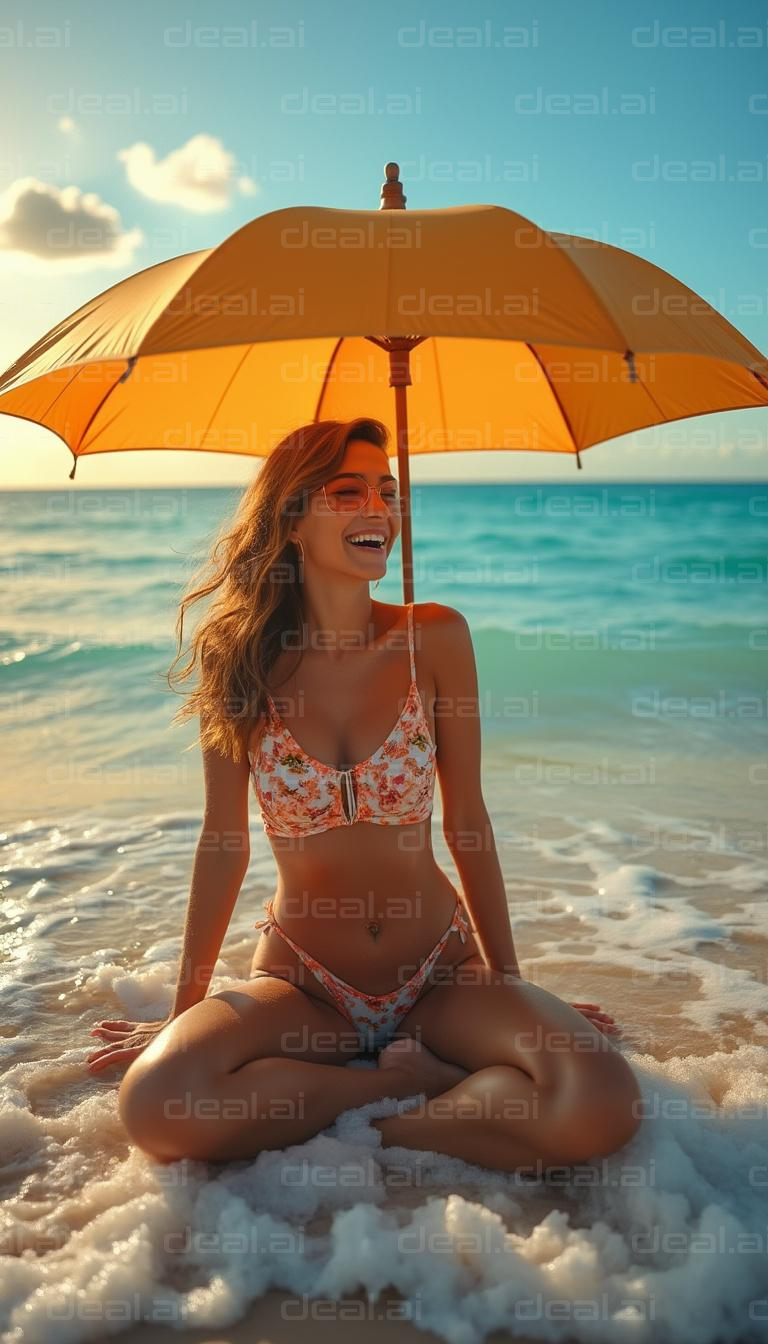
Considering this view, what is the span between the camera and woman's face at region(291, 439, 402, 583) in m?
3.38

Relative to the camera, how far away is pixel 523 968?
4.48m

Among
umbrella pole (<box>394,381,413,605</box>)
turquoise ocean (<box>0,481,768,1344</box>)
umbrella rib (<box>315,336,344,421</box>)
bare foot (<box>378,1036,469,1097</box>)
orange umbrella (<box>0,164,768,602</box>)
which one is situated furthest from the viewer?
umbrella rib (<box>315,336,344,421</box>)

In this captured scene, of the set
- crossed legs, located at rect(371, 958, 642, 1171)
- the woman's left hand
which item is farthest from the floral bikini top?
the woman's left hand

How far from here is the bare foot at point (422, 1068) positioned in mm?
3154

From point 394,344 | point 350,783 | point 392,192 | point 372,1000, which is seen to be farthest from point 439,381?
point 372,1000

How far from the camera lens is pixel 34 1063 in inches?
143

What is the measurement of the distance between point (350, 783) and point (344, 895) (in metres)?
0.37

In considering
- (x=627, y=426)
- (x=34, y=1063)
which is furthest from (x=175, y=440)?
(x=34, y=1063)

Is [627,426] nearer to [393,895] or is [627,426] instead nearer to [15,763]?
[393,895]

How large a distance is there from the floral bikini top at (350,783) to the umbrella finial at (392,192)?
1.49 meters

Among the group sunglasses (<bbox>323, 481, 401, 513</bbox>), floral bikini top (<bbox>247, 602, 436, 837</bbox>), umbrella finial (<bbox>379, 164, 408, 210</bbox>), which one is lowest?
floral bikini top (<bbox>247, 602, 436, 837</bbox>)

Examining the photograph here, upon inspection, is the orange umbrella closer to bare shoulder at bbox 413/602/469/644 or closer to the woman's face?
the woman's face

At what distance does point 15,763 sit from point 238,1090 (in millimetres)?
5644

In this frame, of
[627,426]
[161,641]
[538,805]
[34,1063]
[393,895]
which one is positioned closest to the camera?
[393,895]
